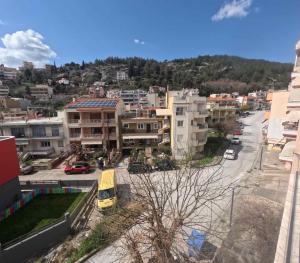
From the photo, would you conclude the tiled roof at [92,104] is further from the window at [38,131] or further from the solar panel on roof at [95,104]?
the window at [38,131]

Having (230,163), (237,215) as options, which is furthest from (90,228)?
(230,163)

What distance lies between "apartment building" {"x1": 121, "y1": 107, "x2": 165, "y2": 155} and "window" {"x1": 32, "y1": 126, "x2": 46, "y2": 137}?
42.9 ft

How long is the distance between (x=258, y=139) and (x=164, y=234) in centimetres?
4298

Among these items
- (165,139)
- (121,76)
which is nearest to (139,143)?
(165,139)

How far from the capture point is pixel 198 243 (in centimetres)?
1102

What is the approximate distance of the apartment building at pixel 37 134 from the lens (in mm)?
29859

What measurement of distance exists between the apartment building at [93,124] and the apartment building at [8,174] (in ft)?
40.5

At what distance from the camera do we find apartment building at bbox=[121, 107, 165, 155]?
31375mm

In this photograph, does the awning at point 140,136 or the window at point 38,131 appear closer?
the window at point 38,131

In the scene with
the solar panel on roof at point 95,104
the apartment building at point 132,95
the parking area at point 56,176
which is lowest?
→ the parking area at point 56,176

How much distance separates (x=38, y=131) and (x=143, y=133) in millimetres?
17436

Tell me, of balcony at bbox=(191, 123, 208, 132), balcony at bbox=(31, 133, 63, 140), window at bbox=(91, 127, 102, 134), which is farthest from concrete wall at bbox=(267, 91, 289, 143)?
balcony at bbox=(31, 133, 63, 140)

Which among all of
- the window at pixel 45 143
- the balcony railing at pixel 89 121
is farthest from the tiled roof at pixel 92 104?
the window at pixel 45 143

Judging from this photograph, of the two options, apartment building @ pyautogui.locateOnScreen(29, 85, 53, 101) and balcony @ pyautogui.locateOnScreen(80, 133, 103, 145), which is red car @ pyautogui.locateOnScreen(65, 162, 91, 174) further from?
apartment building @ pyautogui.locateOnScreen(29, 85, 53, 101)
